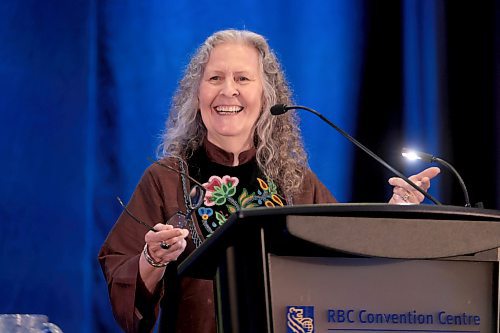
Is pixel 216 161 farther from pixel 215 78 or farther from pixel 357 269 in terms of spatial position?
pixel 357 269

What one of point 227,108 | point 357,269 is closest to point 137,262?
point 227,108

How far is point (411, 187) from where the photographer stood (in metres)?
1.52

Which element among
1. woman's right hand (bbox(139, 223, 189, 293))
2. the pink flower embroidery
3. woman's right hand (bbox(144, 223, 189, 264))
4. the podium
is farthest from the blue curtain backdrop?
the podium

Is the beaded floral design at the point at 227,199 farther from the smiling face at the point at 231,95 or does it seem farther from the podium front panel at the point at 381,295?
the podium front panel at the point at 381,295

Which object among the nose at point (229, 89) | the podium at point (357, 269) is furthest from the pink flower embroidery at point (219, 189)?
the podium at point (357, 269)

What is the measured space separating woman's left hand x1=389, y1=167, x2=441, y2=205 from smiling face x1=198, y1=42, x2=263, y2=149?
1.93 ft

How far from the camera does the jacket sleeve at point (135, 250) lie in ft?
5.10

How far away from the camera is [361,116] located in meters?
2.61

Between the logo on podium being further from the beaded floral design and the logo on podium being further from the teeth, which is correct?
the teeth

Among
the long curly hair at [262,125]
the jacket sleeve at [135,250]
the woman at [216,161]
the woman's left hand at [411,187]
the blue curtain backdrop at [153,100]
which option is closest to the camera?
the woman's left hand at [411,187]

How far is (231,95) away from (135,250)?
49 cm

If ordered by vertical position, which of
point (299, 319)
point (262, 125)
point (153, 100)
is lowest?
point (299, 319)

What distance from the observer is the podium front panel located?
0.76 meters

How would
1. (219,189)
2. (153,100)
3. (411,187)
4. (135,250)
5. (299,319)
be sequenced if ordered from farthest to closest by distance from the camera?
1. (153,100)
2. (219,189)
3. (135,250)
4. (411,187)
5. (299,319)
